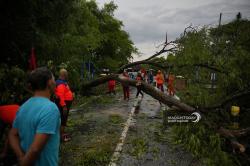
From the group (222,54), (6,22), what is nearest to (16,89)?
(6,22)

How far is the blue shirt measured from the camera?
7.77ft

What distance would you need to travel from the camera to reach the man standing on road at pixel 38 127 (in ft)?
7.76

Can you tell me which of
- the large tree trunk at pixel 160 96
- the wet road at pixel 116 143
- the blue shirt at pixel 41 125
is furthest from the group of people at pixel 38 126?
the large tree trunk at pixel 160 96

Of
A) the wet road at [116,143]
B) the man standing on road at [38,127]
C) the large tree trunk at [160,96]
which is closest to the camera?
the man standing on road at [38,127]

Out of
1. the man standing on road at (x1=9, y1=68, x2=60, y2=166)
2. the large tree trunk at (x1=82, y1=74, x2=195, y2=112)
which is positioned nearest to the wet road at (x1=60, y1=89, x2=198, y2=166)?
the large tree trunk at (x1=82, y1=74, x2=195, y2=112)

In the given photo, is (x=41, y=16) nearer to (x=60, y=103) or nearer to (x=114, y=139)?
(x=60, y=103)

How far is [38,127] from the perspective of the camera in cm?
237

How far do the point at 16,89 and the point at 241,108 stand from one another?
727 centimetres

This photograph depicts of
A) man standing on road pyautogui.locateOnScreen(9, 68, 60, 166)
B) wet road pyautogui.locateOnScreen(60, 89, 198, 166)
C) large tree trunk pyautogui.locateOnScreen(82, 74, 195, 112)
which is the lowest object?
wet road pyautogui.locateOnScreen(60, 89, 198, 166)

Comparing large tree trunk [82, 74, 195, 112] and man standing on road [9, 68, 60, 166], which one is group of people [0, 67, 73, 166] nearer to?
man standing on road [9, 68, 60, 166]

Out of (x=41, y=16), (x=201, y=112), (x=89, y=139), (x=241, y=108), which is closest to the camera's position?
(x=89, y=139)

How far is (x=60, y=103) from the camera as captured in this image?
745 cm

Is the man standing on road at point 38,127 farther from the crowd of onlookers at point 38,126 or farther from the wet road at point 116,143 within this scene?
the wet road at point 116,143

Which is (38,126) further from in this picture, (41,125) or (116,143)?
(116,143)
